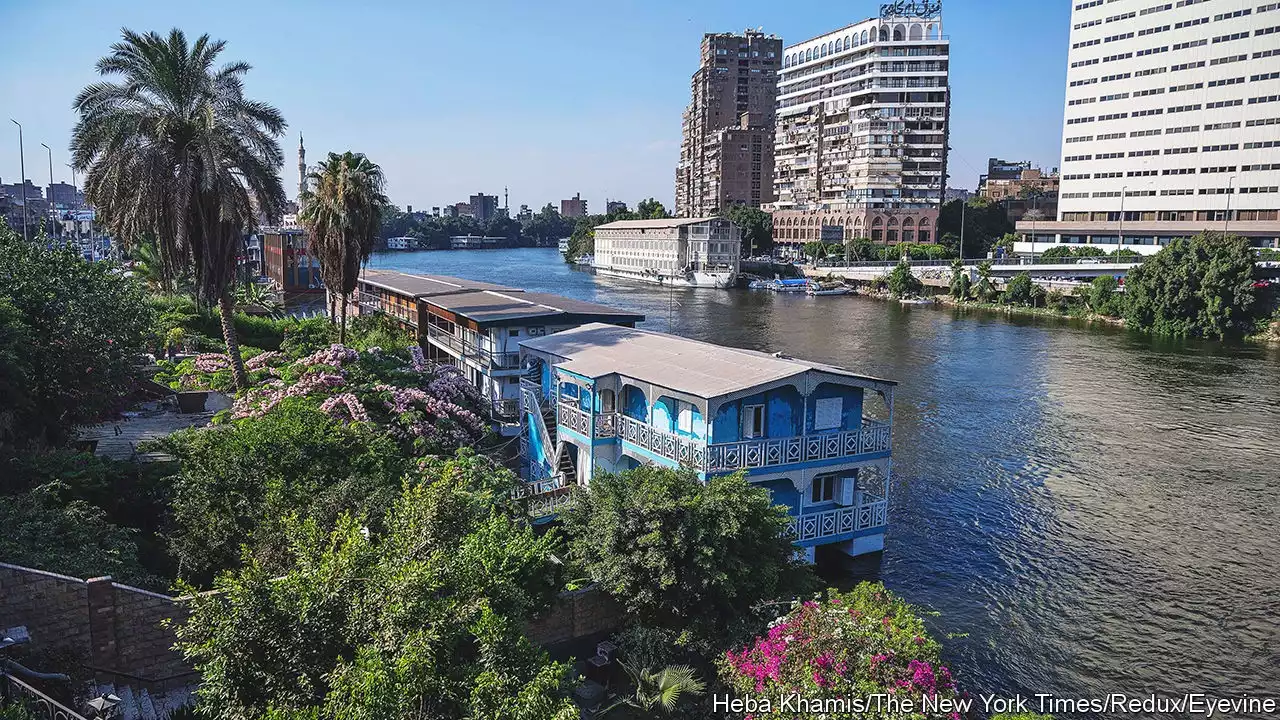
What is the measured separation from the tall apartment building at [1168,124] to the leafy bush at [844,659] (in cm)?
10896

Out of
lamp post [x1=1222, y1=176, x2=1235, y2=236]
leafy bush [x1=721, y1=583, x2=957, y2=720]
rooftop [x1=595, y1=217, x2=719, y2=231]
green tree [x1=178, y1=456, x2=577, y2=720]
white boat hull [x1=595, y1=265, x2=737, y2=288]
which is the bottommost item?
leafy bush [x1=721, y1=583, x2=957, y2=720]

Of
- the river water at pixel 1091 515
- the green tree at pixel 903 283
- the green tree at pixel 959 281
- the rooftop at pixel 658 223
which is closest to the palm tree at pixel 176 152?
the river water at pixel 1091 515

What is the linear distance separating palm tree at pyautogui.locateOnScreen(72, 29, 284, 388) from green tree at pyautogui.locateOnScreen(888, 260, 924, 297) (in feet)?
320

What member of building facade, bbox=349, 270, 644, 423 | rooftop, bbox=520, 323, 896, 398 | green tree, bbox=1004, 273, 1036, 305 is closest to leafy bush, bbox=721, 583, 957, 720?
rooftop, bbox=520, 323, 896, 398

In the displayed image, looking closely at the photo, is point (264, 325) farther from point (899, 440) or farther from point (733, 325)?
point (733, 325)

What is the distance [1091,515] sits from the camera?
32.3 meters

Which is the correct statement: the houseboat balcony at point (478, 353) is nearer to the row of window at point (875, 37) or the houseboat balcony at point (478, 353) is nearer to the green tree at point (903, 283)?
the green tree at point (903, 283)

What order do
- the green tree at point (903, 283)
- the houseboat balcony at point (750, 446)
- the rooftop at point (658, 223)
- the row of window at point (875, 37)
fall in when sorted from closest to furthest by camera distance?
the houseboat balcony at point (750, 446) → the green tree at point (903, 283) → the rooftop at point (658, 223) → the row of window at point (875, 37)

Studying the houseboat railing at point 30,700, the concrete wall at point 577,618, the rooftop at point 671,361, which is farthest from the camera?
the rooftop at point 671,361

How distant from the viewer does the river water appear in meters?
22.6

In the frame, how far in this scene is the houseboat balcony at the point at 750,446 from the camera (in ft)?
76.7

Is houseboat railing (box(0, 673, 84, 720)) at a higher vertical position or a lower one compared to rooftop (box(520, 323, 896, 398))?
lower

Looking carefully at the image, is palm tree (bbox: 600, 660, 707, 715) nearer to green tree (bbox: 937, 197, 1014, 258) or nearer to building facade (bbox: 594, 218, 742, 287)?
A: building facade (bbox: 594, 218, 742, 287)

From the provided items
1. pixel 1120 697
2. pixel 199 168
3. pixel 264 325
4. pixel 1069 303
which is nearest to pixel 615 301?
pixel 1069 303
